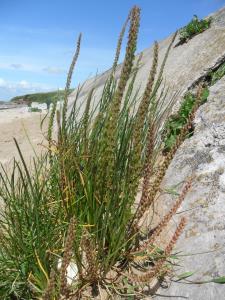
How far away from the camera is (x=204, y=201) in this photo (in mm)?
3623

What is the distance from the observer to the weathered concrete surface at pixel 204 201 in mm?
2959

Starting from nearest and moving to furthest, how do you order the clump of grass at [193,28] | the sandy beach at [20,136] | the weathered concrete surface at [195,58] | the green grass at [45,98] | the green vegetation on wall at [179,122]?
the green grass at [45,98]
the green vegetation on wall at [179,122]
the weathered concrete surface at [195,58]
the sandy beach at [20,136]
the clump of grass at [193,28]

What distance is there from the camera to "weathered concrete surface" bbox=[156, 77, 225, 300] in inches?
116

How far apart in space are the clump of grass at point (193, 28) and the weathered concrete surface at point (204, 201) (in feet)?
13.1

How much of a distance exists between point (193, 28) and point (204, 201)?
240 inches

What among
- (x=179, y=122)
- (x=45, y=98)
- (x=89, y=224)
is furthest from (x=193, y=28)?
(x=45, y=98)

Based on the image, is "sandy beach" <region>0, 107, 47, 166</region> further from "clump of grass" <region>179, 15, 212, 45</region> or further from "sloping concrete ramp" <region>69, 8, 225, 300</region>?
"clump of grass" <region>179, 15, 212, 45</region>

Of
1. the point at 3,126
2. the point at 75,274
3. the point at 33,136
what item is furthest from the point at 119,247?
the point at 3,126

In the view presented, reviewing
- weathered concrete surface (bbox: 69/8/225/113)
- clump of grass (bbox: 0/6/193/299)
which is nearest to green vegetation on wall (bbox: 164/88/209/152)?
weathered concrete surface (bbox: 69/8/225/113)

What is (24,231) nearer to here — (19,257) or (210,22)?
(19,257)

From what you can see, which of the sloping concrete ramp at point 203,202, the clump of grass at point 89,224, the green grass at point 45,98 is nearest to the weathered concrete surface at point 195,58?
the sloping concrete ramp at point 203,202

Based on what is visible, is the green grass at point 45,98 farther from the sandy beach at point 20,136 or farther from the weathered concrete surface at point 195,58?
the weathered concrete surface at point 195,58

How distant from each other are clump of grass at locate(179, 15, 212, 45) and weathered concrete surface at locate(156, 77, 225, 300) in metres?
3.99

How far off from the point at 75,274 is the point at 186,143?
6.55 feet
